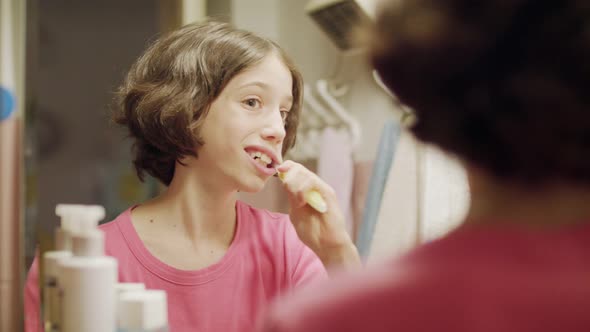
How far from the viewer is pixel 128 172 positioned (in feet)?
1.92

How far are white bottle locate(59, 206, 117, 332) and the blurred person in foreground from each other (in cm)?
22

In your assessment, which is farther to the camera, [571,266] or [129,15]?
[129,15]

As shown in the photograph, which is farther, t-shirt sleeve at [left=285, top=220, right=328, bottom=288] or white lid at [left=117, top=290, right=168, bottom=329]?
t-shirt sleeve at [left=285, top=220, right=328, bottom=288]

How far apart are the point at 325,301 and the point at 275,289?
448mm

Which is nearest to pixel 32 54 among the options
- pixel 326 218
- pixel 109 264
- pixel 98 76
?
pixel 98 76

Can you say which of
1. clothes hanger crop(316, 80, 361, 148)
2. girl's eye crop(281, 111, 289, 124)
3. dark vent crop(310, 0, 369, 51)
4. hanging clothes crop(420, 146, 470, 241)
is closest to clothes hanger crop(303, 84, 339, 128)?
clothes hanger crop(316, 80, 361, 148)

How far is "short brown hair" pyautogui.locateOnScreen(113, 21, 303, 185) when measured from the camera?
2.25ft

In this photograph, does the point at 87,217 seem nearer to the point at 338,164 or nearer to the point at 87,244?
the point at 87,244

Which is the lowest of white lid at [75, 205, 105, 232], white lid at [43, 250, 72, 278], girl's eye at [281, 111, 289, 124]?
white lid at [43, 250, 72, 278]

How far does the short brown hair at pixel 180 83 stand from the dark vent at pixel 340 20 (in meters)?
0.42

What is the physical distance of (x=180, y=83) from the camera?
691mm

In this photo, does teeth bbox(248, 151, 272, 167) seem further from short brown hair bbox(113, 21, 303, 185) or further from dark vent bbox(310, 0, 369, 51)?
dark vent bbox(310, 0, 369, 51)

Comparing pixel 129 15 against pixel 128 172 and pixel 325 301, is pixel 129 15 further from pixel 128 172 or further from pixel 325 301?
pixel 325 301

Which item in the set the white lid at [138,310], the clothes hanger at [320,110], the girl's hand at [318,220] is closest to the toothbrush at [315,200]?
the girl's hand at [318,220]
